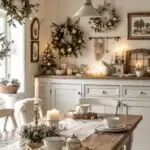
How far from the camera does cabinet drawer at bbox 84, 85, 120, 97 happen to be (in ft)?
17.8

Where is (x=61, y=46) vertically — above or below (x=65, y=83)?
above

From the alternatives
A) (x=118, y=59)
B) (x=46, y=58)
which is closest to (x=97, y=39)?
(x=118, y=59)

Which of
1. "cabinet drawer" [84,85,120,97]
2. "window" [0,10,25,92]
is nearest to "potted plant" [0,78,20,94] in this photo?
"window" [0,10,25,92]

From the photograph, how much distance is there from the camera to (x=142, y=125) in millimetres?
5375

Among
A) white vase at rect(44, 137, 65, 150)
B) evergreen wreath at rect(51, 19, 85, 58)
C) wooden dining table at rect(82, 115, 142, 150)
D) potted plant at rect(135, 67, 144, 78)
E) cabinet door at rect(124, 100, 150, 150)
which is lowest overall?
cabinet door at rect(124, 100, 150, 150)

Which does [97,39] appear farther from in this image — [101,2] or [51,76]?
[51,76]

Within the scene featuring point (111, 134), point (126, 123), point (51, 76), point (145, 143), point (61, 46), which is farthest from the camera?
point (61, 46)

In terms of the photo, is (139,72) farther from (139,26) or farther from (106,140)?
(106,140)

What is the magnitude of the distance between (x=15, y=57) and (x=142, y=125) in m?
1.99

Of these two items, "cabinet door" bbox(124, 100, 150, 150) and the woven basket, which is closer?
the woven basket

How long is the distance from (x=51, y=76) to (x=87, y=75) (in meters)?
0.52

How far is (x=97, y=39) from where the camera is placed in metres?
6.05

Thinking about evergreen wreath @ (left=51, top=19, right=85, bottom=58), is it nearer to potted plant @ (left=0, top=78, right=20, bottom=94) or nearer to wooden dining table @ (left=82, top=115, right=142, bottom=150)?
potted plant @ (left=0, top=78, right=20, bottom=94)

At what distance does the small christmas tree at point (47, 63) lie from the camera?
5996 mm
